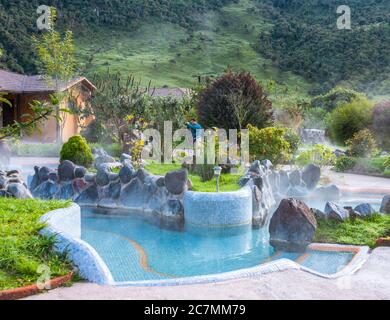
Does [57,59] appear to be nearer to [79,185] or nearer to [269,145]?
[269,145]

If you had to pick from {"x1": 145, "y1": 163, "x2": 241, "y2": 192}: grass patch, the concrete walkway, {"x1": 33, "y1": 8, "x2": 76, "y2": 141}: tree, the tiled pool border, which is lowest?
the concrete walkway

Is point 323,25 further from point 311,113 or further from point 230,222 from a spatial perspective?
point 230,222

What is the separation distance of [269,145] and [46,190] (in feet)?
19.1

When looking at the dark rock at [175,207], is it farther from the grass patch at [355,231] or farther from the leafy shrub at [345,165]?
the leafy shrub at [345,165]

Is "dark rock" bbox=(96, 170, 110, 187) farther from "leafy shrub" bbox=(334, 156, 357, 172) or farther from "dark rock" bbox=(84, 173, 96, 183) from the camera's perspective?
"leafy shrub" bbox=(334, 156, 357, 172)

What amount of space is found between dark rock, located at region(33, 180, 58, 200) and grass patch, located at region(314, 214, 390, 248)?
6.03 m

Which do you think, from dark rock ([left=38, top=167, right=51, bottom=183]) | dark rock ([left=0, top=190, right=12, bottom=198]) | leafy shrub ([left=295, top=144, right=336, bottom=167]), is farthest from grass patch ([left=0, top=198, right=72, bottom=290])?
leafy shrub ([left=295, top=144, right=336, bottom=167])

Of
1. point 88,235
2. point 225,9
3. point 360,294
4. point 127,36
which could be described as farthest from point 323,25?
point 360,294

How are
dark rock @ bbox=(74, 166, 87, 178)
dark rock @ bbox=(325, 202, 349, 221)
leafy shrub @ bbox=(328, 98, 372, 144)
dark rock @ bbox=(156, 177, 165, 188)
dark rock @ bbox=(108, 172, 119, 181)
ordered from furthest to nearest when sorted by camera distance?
leafy shrub @ bbox=(328, 98, 372, 144) < dark rock @ bbox=(74, 166, 87, 178) < dark rock @ bbox=(108, 172, 119, 181) < dark rock @ bbox=(156, 177, 165, 188) < dark rock @ bbox=(325, 202, 349, 221)

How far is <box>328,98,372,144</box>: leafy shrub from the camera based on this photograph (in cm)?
2195

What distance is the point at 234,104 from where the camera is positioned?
17.5 metres

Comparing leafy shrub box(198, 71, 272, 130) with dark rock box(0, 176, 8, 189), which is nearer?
dark rock box(0, 176, 8, 189)

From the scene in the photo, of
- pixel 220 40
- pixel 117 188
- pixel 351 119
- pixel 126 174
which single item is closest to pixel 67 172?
pixel 117 188

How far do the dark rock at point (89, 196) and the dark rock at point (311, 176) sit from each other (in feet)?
16.4
